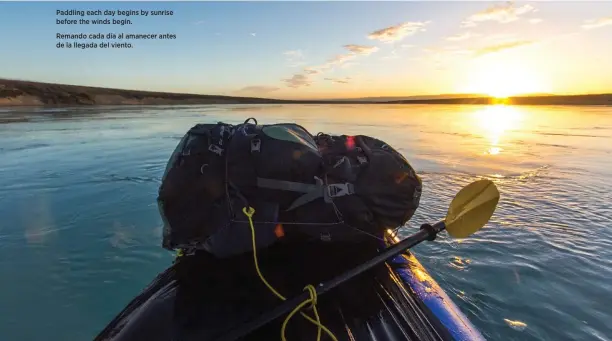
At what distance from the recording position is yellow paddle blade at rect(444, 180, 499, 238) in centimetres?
248

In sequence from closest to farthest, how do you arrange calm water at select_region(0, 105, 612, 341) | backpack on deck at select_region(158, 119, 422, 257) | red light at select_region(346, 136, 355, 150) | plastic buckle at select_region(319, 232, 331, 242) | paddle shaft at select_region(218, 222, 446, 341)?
1. paddle shaft at select_region(218, 222, 446, 341)
2. backpack on deck at select_region(158, 119, 422, 257)
3. plastic buckle at select_region(319, 232, 331, 242)
4. red light at select_region(346, 136, 355, 150)
5. calm water at select_region(0, 105, 612, 341)

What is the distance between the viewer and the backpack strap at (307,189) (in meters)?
2.17

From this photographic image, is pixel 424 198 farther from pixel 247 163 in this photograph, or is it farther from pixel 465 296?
pixel 247 163

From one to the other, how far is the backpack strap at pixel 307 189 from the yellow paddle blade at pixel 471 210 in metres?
0.85

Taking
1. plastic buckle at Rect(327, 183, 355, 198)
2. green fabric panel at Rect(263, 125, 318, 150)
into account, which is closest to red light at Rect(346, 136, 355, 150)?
green fabric panel at Rect(263, 125, 318, 150)

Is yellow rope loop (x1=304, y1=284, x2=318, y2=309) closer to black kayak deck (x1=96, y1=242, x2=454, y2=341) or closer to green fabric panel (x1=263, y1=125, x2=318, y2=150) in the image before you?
black kayak deck (x1=96, y1=242, x2=454, y2=341)

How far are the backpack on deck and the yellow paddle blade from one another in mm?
386

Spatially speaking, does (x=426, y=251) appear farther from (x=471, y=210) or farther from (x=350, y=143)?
(x=350, y=143)

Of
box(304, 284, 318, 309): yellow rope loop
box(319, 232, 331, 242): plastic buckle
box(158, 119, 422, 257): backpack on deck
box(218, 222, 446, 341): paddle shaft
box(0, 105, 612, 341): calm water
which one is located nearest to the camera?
box(218, 222, 446, 341): paddle shaft

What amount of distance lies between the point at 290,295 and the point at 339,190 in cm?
68

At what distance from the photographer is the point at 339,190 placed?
221cm

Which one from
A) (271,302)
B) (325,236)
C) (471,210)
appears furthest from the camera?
(471,210)

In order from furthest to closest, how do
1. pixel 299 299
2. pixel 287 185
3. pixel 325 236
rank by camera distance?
pixel 325 236 < pixel 287 185 < pixel 299 299

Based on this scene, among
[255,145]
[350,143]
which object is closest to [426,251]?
[350,143]
